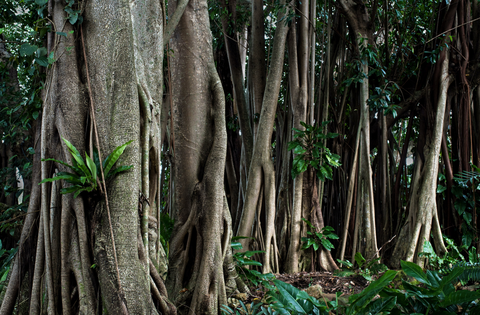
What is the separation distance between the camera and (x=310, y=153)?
408 centimetres

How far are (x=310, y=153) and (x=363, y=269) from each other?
1.31 meters

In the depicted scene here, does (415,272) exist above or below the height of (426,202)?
below

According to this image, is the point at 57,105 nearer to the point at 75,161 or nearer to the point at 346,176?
the point at 75,161

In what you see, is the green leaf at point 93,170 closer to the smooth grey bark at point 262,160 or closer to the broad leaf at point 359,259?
the smooth grey bark at point 262,160

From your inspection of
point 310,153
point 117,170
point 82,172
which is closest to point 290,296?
point 117,170

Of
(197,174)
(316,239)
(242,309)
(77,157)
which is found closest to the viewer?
(77,157)

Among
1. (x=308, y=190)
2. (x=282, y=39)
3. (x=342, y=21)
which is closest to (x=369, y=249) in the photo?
(x=308, y=190)

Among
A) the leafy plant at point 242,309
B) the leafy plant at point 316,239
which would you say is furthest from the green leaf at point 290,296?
the leafy plant at point 316,239

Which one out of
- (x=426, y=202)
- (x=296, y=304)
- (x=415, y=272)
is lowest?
(x=296, y=304)

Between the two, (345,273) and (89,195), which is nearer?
(89,195)

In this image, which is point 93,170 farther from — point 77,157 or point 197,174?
point 197,174

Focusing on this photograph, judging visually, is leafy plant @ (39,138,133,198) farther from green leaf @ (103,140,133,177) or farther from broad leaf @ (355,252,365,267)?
broad leaf @ (355,252,365,267)

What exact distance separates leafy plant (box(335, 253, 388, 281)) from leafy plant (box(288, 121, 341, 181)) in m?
0.90

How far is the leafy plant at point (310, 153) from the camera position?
13.1 feet
